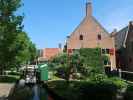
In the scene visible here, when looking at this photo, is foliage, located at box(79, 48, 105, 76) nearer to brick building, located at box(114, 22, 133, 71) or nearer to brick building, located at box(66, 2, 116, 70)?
brick building, located at box(66, 2, 116, 70)

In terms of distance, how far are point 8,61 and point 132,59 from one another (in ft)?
97.7

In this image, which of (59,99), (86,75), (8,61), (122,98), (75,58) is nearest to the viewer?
(59,99)

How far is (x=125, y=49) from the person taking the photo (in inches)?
2731

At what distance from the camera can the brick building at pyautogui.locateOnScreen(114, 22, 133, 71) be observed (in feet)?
217

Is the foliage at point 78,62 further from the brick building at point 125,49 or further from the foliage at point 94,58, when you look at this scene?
the brick building at point 125,49

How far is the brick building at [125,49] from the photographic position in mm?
66250

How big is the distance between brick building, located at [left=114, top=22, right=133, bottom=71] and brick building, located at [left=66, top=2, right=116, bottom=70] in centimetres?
196

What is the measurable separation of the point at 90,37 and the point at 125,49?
7093mm

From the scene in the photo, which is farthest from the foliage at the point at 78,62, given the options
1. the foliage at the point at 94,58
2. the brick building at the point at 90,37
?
the brick building at the point at 90,37

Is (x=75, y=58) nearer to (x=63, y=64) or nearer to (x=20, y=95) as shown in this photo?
(x=63, y=64)

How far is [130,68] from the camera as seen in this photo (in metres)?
66.8

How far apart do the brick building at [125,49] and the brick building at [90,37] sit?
196 cm

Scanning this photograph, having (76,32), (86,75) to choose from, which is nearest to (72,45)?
(76,32)

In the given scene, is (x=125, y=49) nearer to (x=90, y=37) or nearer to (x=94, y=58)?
(x=90, y=37)
